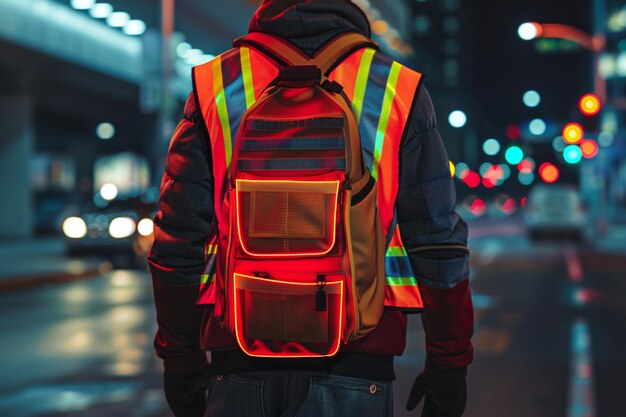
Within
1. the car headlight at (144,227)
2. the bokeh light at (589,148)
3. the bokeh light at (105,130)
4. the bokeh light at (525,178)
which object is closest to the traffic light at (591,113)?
the bokeh light at (589,148)

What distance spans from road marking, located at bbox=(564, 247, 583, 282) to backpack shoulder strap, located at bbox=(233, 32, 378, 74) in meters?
16.5

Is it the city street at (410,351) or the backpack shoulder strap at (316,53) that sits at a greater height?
the backpack shoulder strap at (316,53)

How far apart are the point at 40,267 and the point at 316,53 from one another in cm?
1858

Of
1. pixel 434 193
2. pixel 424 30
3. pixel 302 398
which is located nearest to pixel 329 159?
pixel 434 193

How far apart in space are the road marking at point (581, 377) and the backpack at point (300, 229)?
5085 mm

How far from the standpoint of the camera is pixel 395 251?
2600mm

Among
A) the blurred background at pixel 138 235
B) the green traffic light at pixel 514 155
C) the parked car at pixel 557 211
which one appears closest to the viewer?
the blurred background at pixel 138 235

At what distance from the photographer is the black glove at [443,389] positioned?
2.68 meters

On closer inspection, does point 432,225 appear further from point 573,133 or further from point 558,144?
point 558,144

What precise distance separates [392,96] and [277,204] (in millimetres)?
438

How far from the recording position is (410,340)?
35.8 feet

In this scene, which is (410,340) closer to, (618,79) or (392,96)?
(392,96)

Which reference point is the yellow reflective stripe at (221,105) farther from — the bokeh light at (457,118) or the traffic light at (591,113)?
the bokeh light at (457,118)

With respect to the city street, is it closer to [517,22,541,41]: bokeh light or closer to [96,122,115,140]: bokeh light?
[517,22,541,41]: bokeh light
